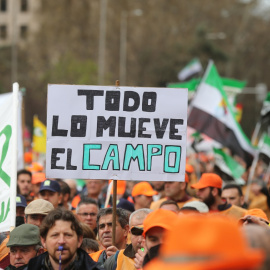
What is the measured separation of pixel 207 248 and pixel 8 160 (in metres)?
4.44

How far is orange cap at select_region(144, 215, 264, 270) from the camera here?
9.12ft

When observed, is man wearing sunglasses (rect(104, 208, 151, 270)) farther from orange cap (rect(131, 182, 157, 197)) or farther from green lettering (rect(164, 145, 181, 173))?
orange cap (rect(131, 182, 157, 197))

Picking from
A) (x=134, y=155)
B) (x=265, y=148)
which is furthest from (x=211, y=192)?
(x=265, y=148)

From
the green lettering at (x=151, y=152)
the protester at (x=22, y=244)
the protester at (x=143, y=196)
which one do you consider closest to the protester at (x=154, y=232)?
the protester at (x=22, y=244)

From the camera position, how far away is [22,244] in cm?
590

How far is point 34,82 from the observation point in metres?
58.4

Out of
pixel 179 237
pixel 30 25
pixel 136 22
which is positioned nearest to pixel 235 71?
pixel 136 22

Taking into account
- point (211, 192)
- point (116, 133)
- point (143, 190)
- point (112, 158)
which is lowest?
point (143, 190)

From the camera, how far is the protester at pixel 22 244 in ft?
19.5

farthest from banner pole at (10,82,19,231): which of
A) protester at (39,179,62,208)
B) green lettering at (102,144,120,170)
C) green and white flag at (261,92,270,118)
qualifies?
green and white flag at (261,92,270,118)

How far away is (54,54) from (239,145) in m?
46.1

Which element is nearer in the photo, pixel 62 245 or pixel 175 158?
pixel 62 245

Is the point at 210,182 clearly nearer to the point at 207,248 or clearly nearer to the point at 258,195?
the point at 258,195

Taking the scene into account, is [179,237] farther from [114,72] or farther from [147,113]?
[114,72]
